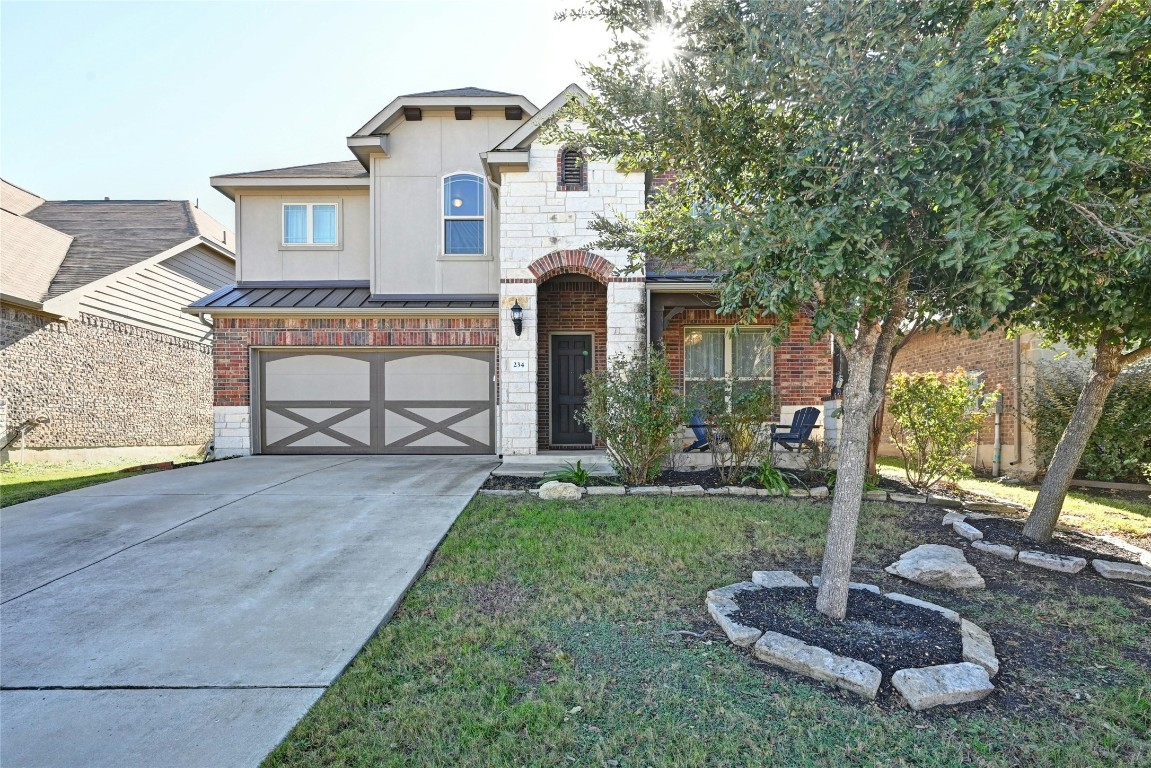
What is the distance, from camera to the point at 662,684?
2.73 m

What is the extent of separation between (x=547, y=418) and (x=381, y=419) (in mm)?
3122

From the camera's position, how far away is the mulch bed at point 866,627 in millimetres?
2914

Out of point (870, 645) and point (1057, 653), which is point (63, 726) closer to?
point (870, 645)

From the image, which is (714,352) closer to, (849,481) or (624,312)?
(624,312)

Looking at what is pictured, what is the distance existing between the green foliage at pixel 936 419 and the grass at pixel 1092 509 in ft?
3.27

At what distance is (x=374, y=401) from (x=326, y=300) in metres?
2.05

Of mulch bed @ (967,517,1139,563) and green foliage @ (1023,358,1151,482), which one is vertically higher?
green foliage @ (1023,358,1151,482)

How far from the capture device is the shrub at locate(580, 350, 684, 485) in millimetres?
6996

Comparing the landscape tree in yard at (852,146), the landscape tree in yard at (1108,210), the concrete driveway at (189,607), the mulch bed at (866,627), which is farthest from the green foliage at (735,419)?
the mulch bed at (866,627)

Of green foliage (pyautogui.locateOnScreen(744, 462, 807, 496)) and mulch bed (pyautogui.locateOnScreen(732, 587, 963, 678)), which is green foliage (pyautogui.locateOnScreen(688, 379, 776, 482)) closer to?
green foliage (pyautogui.locateOnScreen(744, 462, 807, 496))

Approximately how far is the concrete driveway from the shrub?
194 cm

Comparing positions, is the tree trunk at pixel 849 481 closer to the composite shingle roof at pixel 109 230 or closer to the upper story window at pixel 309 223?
the upper story window at pixel 309 223

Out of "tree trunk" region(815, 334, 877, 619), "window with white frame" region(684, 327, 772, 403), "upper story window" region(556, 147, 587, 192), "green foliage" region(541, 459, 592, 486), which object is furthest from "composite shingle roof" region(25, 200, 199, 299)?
"tree trunk" region(815, 334, 877, 619)

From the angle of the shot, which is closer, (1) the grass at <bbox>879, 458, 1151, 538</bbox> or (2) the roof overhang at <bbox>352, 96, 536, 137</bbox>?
(1) the grass at <bbox>879, 458, 1151, 538</bbox>
